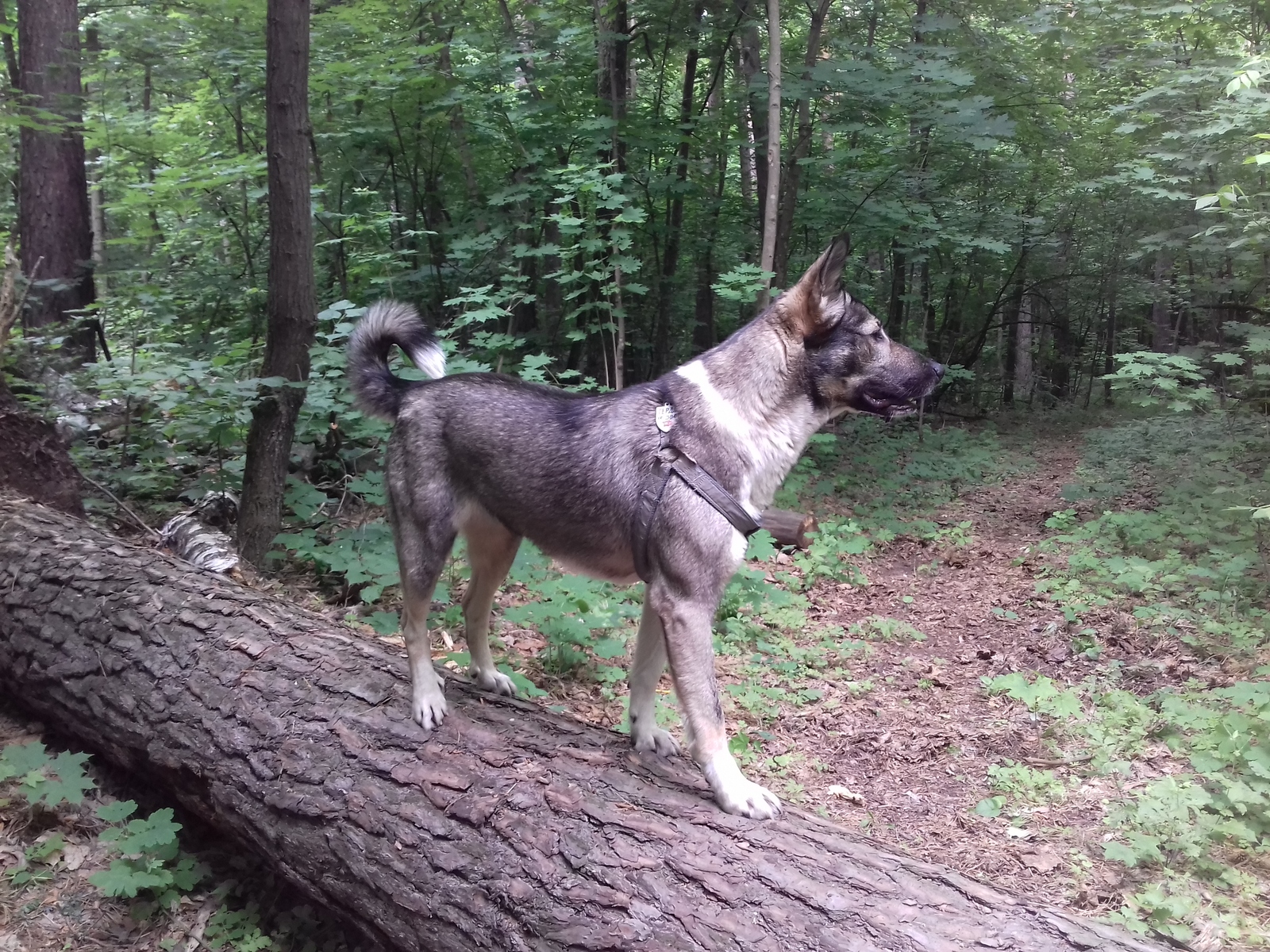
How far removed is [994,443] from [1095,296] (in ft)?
19.2

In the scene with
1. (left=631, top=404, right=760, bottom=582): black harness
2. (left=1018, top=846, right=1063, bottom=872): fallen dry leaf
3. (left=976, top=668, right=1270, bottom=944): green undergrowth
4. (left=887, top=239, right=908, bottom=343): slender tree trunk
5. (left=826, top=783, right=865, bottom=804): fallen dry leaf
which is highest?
(left=887, top=239, right=908, bottom=343): slender tree trunk

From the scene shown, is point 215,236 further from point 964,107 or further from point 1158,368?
point 1158,368

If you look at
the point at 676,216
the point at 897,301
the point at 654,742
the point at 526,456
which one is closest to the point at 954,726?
the point at 654,742

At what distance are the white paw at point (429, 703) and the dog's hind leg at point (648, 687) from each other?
848 mm

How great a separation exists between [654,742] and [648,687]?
24 cm

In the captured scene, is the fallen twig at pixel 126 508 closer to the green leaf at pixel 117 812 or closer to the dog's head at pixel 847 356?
the green leaf at pixel 117 812

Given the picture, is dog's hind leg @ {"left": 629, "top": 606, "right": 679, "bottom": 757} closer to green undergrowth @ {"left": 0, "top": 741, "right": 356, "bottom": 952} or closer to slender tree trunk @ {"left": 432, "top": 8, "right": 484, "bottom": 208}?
green undergrowth @ {"left": 0, "top": 741, "right": 356, "bottom": 952}

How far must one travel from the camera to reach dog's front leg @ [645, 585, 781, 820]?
289 centimetres

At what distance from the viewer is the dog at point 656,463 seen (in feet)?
10.3

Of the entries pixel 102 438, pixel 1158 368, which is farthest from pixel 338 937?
pixel 1158 368

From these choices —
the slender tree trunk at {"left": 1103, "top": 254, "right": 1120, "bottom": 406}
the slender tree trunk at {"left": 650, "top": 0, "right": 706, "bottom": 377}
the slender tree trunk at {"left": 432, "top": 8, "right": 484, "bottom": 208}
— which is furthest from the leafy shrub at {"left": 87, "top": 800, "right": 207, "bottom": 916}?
the slender tree trunk at {"left": 1103, "top": 254, "right": 1120, "bottom": 406}

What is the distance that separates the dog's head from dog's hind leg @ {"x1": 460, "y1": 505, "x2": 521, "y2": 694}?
1.67 metres

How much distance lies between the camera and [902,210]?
35.1ft

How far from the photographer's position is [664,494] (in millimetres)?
3178
